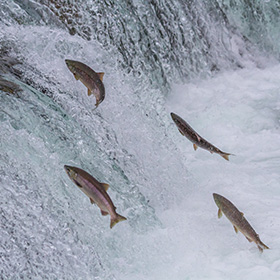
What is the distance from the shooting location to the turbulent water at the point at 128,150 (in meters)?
2.06

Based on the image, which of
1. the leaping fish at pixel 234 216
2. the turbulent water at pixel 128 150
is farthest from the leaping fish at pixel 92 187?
the leaping fish at pixel 234 216

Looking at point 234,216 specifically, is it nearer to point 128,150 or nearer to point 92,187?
point 92,187

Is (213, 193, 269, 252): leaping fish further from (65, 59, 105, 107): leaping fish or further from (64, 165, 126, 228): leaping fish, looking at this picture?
(65, 59, 105, 107): leaping fish

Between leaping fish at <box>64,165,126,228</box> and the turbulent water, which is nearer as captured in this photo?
leaping fish at <box>64,165,126,228</box>

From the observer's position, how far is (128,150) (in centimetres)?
269

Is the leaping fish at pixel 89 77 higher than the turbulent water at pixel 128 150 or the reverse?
higher

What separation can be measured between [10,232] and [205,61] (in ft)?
9.43

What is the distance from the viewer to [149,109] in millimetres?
3053

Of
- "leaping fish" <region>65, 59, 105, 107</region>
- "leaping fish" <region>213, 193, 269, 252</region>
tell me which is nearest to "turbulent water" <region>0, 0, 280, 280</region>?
"leaping fish" <region>213, 193, 269, 252</region>

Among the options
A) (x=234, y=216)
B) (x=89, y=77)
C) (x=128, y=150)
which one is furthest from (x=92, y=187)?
(x=128, y=150)

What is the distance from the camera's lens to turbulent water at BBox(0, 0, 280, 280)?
2064 mm

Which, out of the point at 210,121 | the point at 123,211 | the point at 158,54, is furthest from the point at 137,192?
the point at 158,54

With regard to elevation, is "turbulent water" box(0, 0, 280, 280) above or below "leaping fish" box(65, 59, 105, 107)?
below

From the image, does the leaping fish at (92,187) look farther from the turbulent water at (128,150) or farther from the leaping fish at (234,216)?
the leaping fish at (234,216)
